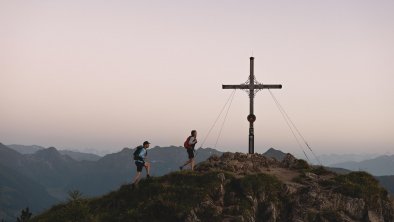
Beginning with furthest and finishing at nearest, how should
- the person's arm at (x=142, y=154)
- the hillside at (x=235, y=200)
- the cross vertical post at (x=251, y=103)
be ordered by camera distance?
the cross vertical post at (x=251, y=103) → the person's arm at (x=142, y=154) → the hillside at (x=235, y=200)

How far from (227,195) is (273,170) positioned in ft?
23.3

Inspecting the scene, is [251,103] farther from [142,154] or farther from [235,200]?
[142,154]

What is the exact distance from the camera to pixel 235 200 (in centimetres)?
2600

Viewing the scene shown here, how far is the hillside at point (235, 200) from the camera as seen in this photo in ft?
81.0

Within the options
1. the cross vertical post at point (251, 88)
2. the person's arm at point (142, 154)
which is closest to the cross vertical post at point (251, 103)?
the cross vertical post at point (251, 88)

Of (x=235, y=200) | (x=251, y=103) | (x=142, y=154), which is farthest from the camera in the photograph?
(x=251, y=103)

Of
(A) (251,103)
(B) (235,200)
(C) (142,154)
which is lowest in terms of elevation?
(B) (235,200)

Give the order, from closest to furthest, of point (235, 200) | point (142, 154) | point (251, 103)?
point (235, 200), point (142, 154), point (251, 103)

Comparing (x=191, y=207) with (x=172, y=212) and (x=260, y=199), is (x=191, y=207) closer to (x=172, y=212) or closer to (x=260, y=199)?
(x=172, y=212)

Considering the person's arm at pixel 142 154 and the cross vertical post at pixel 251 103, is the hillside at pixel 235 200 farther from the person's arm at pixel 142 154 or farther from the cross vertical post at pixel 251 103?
the cross vertical post at pixel 251 103

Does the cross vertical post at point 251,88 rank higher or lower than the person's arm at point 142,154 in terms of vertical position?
higher

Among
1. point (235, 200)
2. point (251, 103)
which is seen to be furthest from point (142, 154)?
point (251, 103)

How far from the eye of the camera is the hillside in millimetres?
24703

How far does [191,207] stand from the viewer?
2469 centimetres
